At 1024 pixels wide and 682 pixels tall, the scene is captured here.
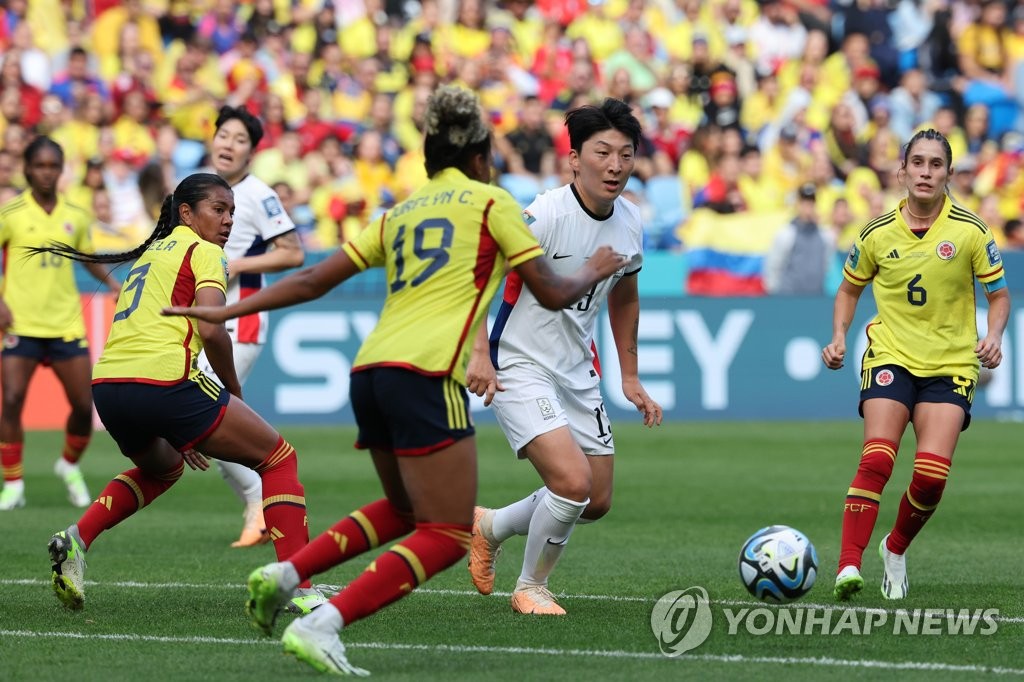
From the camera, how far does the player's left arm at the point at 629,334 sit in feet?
25.3

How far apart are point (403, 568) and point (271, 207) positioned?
4.57 meters

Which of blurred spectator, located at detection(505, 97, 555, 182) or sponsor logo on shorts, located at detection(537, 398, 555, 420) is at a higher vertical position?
blurred spectator, located at detection(505, 97, 555, 182)

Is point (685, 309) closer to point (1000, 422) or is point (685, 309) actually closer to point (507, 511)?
point (1000, 422)

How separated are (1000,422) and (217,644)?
44.9 ft

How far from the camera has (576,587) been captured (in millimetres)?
8328

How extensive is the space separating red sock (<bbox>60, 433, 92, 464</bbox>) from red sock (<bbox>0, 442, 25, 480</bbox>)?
1.12ft

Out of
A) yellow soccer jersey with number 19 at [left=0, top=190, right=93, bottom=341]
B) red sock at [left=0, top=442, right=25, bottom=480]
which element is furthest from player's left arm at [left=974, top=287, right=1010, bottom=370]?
red sock at [left=0, top=442, right=25, bottom=480]

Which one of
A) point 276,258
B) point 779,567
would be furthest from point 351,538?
point 276,258

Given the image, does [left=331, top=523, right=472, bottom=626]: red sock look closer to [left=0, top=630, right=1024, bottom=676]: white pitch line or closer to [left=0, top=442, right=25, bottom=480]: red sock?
[left=0, top=630, right=1024, bottom=676]: white pitch line

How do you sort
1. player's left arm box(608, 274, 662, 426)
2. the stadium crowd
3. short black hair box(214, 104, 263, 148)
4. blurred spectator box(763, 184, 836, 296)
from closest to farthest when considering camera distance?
player's left arm box(608, 274, 662, 426)
short black hair box(214, 104, 263, 148)
blurred spectator box(763, 184, 836, 296)
the stadium crowd

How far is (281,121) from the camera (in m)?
21.2

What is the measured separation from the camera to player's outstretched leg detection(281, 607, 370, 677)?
18.3 ft

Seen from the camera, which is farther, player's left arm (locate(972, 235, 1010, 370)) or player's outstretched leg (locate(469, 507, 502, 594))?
player's left arm (locate(972, 235, 1010, 370))

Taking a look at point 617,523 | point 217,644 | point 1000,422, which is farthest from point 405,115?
point 217,644
